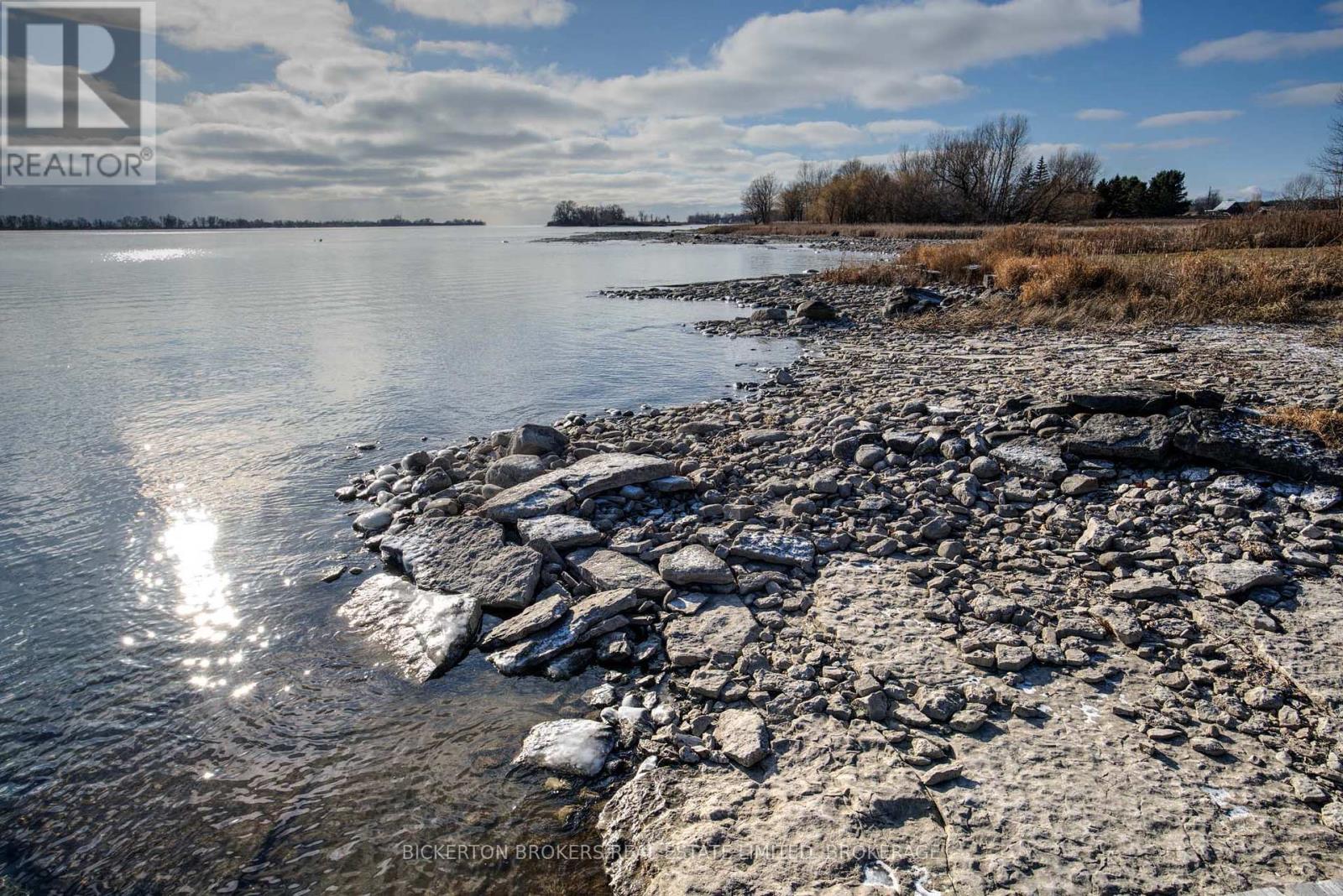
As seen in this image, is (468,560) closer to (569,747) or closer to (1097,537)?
(569,747)

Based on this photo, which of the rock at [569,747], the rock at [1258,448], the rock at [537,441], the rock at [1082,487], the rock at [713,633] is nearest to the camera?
the rock at [569,747]

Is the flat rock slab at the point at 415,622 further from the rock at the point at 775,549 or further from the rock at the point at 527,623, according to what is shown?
the rock at the point at 775,549

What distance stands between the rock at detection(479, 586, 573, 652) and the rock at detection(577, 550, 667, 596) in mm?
420

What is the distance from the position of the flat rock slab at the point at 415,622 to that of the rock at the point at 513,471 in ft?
6.92

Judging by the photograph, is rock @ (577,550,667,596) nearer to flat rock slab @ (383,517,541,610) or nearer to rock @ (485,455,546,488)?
flat rock slab @ (383,517,541,610)

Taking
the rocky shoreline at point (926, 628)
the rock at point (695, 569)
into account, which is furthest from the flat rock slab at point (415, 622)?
the rock at point (695, 569)

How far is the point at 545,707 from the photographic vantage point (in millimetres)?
4840

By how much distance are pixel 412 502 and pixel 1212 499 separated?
8.75 meters

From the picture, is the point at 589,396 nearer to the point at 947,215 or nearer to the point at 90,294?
the point at 90,294

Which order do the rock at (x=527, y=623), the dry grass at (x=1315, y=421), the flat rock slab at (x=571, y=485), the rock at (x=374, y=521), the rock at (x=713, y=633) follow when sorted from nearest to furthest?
1. the rock at (x=713, y=633)
2. the rock at (x=527, y=623)
3. the dry grass at (x=1315, y=421)
4. the flat rock slab at (x=571, y=485)
5. the rock at (x=374, y=521)

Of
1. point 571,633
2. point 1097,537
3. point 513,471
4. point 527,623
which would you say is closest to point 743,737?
point 571,633

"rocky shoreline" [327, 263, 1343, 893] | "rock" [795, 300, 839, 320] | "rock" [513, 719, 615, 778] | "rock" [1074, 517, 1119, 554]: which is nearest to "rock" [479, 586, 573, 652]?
"rocky shoreline" [327, 263, 1343, 893]

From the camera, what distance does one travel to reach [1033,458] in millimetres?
7457

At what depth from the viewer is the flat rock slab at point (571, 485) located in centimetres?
740
